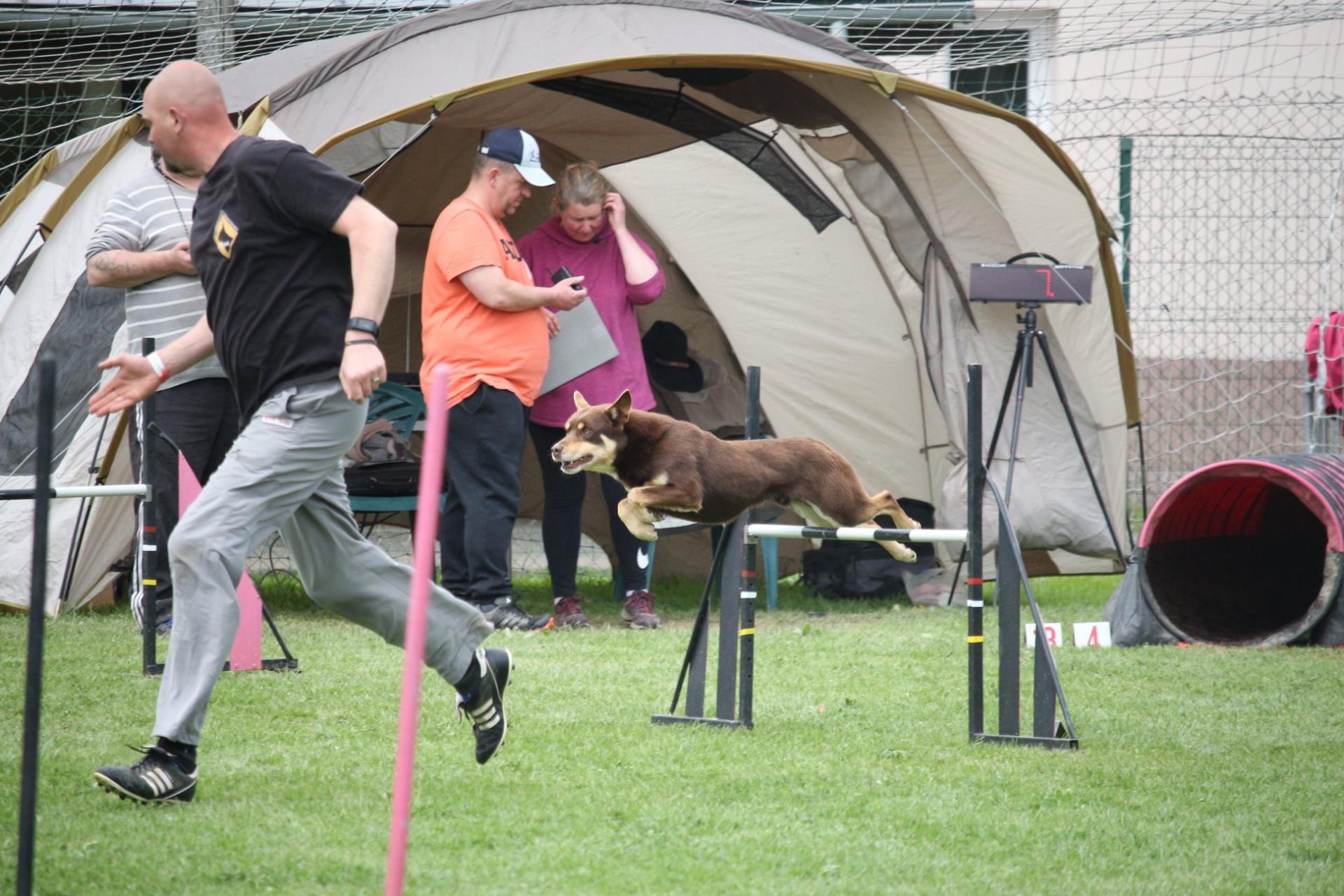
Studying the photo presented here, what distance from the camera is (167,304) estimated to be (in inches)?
191

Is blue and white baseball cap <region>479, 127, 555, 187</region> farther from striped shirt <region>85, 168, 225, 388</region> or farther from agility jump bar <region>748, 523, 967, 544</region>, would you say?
agility jump bar <region>748, 523, 967, 544</region>

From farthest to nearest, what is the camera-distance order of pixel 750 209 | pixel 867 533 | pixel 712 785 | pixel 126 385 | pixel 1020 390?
pixel 750 209, pixel 1020 390, pixel 867 533, pixel 712 785, pixel 126 385

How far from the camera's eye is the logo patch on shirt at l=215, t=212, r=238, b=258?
3119mm

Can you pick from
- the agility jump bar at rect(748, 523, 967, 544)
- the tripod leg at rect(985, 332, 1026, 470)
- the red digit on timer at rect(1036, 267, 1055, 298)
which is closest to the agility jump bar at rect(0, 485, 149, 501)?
the agility jump bar at rect(748, 523, 967, 544)

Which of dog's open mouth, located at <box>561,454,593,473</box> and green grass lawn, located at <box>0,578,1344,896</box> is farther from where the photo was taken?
dog's open mouth, located at <box>561,454,593,473</box>

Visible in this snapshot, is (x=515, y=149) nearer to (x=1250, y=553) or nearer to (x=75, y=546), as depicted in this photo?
(x=75, y=546)

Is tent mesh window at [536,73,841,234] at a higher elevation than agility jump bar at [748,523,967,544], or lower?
higher

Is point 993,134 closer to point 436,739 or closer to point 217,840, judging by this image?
point 436,739

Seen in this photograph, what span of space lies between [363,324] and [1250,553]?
4.37 m

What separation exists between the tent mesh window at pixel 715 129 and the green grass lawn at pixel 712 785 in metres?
2.40

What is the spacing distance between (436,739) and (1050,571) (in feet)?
13.5

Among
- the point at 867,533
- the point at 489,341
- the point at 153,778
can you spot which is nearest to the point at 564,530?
the point at 489,341

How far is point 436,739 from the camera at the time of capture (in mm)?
3740

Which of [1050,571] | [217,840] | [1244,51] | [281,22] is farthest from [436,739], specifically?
[1244,51]
